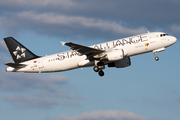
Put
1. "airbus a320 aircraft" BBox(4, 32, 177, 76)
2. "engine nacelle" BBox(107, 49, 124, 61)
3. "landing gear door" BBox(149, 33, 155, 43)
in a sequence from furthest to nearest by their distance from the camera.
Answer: "landing gear door" BBox(149, 33, 155, 43) < "airbus a320 aircraft" BBox(4, 32, 177, 76) < "engine nacelle" BBox(107, 49, 124, 61)

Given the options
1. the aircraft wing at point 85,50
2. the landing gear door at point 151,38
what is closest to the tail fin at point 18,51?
the aircraft wing at point 85,50

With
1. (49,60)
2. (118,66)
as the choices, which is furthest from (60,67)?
(118,66)

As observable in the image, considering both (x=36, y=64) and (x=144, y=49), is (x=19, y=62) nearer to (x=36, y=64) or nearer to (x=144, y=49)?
(x=36, y=64)

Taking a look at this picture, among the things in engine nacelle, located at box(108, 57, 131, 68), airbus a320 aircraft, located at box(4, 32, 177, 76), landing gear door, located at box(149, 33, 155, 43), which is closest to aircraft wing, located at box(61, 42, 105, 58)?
airbus a320 aircraft, located at box(4, 32, 177, 76)

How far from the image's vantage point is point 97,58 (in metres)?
52.8

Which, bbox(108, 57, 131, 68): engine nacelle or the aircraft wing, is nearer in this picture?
the aircraft wing

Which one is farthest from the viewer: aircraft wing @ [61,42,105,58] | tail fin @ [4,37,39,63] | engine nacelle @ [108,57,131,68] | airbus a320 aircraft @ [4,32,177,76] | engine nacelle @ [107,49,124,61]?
tail fin @ [4,37,39,63]

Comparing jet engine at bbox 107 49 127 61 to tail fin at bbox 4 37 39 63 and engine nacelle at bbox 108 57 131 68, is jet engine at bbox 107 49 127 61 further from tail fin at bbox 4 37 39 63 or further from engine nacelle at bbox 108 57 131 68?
tail fin at bbox 4 37 39 63

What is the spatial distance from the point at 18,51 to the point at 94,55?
1332 cm

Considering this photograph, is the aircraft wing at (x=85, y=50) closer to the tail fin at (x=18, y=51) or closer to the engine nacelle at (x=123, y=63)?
the engine nacelle at (x=123, y=63)

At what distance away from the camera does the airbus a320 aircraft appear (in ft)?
169

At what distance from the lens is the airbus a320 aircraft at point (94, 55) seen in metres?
51.5

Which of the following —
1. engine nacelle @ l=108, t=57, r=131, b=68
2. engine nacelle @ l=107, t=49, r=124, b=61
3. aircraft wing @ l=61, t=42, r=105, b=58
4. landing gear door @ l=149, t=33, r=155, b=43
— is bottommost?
engine nacelle @ l=108, t=57, r=131, b=68

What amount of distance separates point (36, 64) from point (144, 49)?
1693 centimetres
